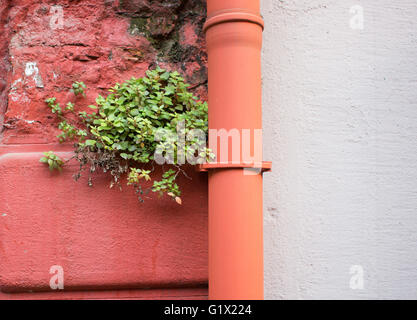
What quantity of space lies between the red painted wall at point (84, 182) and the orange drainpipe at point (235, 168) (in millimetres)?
317

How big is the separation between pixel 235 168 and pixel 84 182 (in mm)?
867

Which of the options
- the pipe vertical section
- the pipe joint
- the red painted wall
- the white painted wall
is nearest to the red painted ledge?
the red painted wall

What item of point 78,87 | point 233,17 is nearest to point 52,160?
point 78,87

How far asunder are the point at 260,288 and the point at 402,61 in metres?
1.67

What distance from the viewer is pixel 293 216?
87.0 inches

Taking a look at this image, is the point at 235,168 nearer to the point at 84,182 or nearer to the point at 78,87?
the point at 84,182

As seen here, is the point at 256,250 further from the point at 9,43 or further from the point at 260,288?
the point at 9,43

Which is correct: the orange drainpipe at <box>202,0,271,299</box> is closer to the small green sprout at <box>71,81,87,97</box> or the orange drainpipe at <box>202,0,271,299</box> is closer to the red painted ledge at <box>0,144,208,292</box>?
the red painted ledge at <box>0,144,208,292</box>

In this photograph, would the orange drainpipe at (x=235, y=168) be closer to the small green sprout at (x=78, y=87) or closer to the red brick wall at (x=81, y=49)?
the red brick wall at (x=81, y=49)

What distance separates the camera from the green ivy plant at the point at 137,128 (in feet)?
6.31

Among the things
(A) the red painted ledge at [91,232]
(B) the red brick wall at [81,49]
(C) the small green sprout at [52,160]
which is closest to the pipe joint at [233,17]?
(B) the red brick wall at [81,49]

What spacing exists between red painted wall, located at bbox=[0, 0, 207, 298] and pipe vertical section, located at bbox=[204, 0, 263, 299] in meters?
0.32

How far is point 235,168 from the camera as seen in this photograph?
69.2 inches

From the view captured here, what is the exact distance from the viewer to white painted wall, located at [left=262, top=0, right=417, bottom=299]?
2.20 metres
